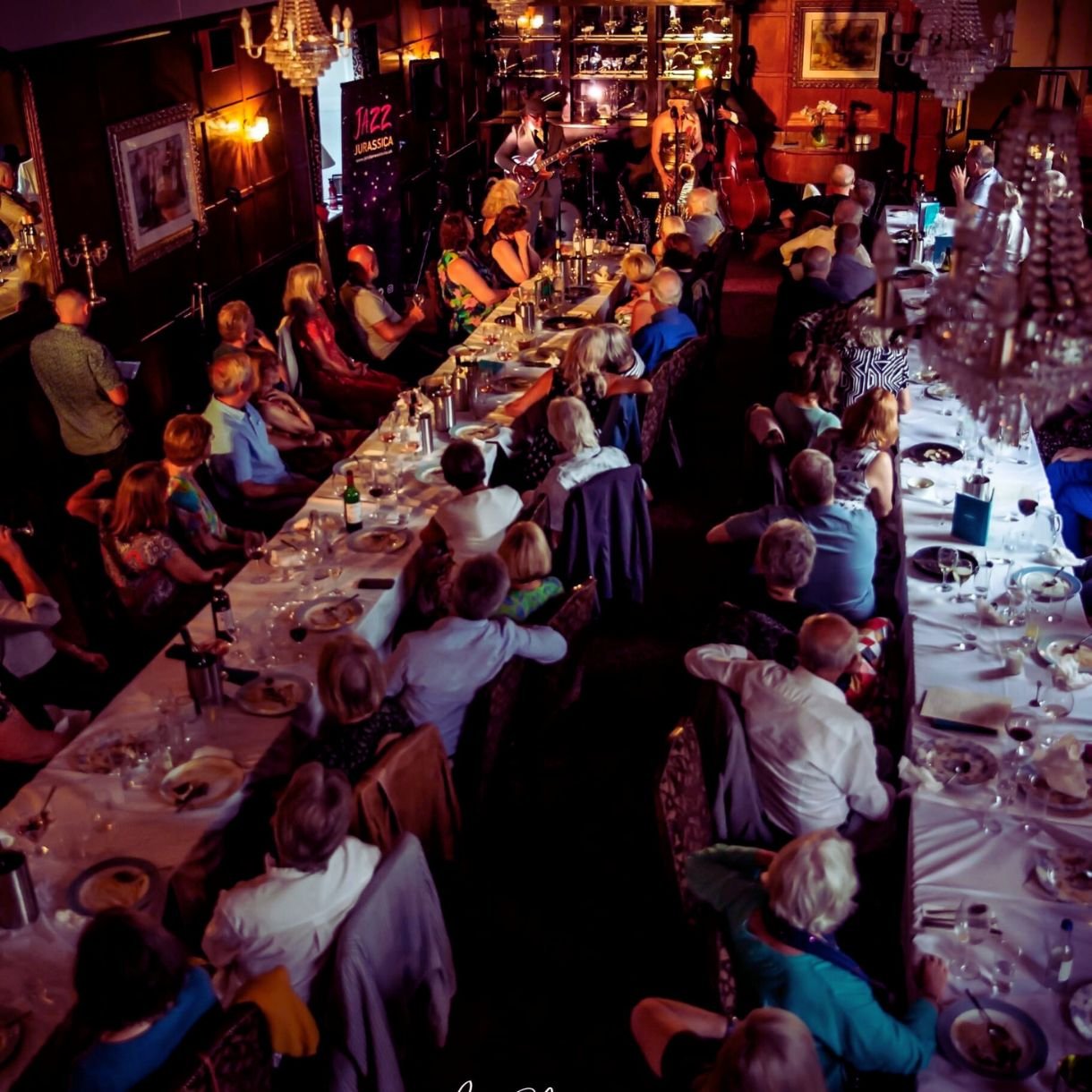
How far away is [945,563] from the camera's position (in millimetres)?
4117

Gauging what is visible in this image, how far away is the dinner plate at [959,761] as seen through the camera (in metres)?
3.08

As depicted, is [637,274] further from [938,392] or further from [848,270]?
[938,392]

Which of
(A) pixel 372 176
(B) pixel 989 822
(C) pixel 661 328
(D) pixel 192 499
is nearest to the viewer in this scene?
(B) pixel 989 822

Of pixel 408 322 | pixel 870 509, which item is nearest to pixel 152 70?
pixel 408 322

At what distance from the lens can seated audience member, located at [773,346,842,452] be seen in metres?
5.12

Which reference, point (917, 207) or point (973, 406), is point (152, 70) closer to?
point (917, 207)

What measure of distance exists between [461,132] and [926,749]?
11.3 metres

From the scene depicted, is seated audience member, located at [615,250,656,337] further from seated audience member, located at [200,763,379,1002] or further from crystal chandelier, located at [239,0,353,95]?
seated audience member, located at [200,763,379,1002]

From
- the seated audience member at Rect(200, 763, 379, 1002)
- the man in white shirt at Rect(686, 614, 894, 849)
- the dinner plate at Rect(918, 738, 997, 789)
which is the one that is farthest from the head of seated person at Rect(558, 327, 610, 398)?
the seated audience member at Rect(200, 763, 379, 1002)

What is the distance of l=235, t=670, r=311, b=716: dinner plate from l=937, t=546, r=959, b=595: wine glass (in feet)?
7.04

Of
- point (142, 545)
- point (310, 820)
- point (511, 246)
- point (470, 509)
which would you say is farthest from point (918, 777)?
point (511, 246)

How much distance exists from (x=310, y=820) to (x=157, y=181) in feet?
19.1

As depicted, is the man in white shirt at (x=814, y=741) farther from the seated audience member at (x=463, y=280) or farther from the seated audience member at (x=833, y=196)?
the seated audience member at (x=833, y=196)

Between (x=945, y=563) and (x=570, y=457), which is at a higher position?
(x=570, y=457)
